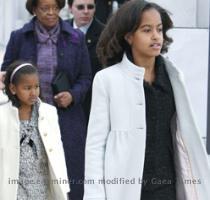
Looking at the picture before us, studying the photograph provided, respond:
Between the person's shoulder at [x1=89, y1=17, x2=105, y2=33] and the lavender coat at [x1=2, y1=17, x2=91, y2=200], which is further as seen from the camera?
the person's shoulder at [x1=89, y1=17, x2=105, y2=33]

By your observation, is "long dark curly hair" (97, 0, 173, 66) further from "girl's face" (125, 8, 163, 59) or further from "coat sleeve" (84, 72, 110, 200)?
"coat sleeve" (84, 72, 110, 200)

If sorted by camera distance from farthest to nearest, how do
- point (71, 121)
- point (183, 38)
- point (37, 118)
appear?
point (183, 38) → point (71, 121) → point (37, 118)

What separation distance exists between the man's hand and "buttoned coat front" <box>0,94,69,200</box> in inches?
25.8

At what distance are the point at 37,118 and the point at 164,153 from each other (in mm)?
1591

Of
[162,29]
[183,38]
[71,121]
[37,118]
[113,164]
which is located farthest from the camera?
[183,38]

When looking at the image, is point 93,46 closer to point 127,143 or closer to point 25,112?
point 25,112

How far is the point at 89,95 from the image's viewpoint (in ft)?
22.4

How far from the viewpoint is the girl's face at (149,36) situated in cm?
419

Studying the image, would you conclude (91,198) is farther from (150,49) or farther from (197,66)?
(197,66)

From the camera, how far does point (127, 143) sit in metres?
4.10

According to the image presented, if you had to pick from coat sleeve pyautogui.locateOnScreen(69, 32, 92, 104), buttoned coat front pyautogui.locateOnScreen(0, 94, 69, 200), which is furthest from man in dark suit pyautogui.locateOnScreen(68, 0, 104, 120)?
buttoned coat front pyautogui.locateOnScreen(0, 94, 69, 200)

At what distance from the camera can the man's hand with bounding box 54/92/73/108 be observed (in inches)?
246

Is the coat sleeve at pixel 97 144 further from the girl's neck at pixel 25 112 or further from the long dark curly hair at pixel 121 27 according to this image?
the girl's neck at pixel 25 112

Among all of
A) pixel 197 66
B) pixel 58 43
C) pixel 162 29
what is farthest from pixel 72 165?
pixel 197 66
